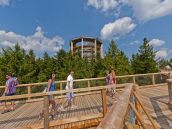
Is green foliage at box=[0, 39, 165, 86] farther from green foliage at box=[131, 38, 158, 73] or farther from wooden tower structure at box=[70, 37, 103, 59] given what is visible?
wooden tower structure at box=[70, 37, 103, 59]

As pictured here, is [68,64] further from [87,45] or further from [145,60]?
[87,45]

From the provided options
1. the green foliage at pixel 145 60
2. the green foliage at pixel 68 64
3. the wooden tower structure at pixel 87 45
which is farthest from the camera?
the wooden tower structure at pixel 87 45

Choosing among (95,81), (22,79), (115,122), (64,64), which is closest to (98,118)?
(115,122)

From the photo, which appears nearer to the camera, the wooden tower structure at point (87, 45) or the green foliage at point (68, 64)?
the green foliage at point (68, 64)

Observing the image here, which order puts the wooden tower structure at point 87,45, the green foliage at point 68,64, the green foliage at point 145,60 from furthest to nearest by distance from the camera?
the wooden tower structure at point 87,45, the green foliage at point 145,60, the green foliage at point 68,64

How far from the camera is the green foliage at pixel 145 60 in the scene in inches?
1048

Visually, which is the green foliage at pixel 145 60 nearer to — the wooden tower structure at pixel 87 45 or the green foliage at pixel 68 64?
the green foliage at pixel 68 64

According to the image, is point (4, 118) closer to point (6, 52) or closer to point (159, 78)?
point (159, 78)

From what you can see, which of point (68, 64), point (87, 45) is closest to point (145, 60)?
point (68, 64)

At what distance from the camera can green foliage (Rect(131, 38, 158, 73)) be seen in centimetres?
2661

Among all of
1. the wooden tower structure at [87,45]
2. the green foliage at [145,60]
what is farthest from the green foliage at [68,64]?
the wooden tower structure at [87,45]

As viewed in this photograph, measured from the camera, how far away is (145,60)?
27.2 metres

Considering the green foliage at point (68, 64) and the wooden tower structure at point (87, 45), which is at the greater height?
the wooden tower structure at point (87, 45)

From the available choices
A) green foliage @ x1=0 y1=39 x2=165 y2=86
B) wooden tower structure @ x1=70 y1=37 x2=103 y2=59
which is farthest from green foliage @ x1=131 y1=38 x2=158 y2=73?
wooden tower structure @ x1=70 y1=37 x2=103 y2=59
